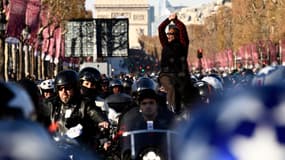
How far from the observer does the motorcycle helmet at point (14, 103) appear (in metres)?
2.36

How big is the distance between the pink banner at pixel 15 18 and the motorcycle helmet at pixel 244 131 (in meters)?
34.2

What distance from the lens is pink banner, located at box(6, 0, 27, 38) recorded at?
3634cm

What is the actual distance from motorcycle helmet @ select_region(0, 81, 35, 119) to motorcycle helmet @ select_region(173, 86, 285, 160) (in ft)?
1.39

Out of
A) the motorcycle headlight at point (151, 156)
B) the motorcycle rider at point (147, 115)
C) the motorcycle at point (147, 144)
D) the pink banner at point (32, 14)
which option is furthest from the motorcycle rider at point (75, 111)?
the pink banner at point (32, 14)

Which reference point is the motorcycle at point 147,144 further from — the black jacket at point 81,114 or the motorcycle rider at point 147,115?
the black jacket at point 81,114

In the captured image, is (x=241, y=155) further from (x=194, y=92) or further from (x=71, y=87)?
(x=194, y=92)

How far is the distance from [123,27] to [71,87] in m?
39.1

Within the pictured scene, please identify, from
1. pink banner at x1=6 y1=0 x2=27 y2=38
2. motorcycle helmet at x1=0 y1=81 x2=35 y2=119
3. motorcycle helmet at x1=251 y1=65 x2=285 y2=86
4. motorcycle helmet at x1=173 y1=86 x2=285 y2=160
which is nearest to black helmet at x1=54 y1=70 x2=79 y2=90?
motorcycle helmet at x1=251 y1=65 x2=285 y2=86

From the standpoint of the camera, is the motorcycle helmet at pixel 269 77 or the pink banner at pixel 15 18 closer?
the motorcycle helmet at pixel 269 77

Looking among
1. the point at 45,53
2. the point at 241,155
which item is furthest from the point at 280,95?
the point at 45,53

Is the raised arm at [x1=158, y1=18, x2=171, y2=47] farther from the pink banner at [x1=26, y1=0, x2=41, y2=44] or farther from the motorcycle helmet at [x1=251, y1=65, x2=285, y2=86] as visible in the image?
the pink banner at [x1=26, y1=0, x2=41, y2=44]

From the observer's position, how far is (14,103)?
240 cm

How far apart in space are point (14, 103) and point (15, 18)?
3471 cm

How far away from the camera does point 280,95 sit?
2.35m
